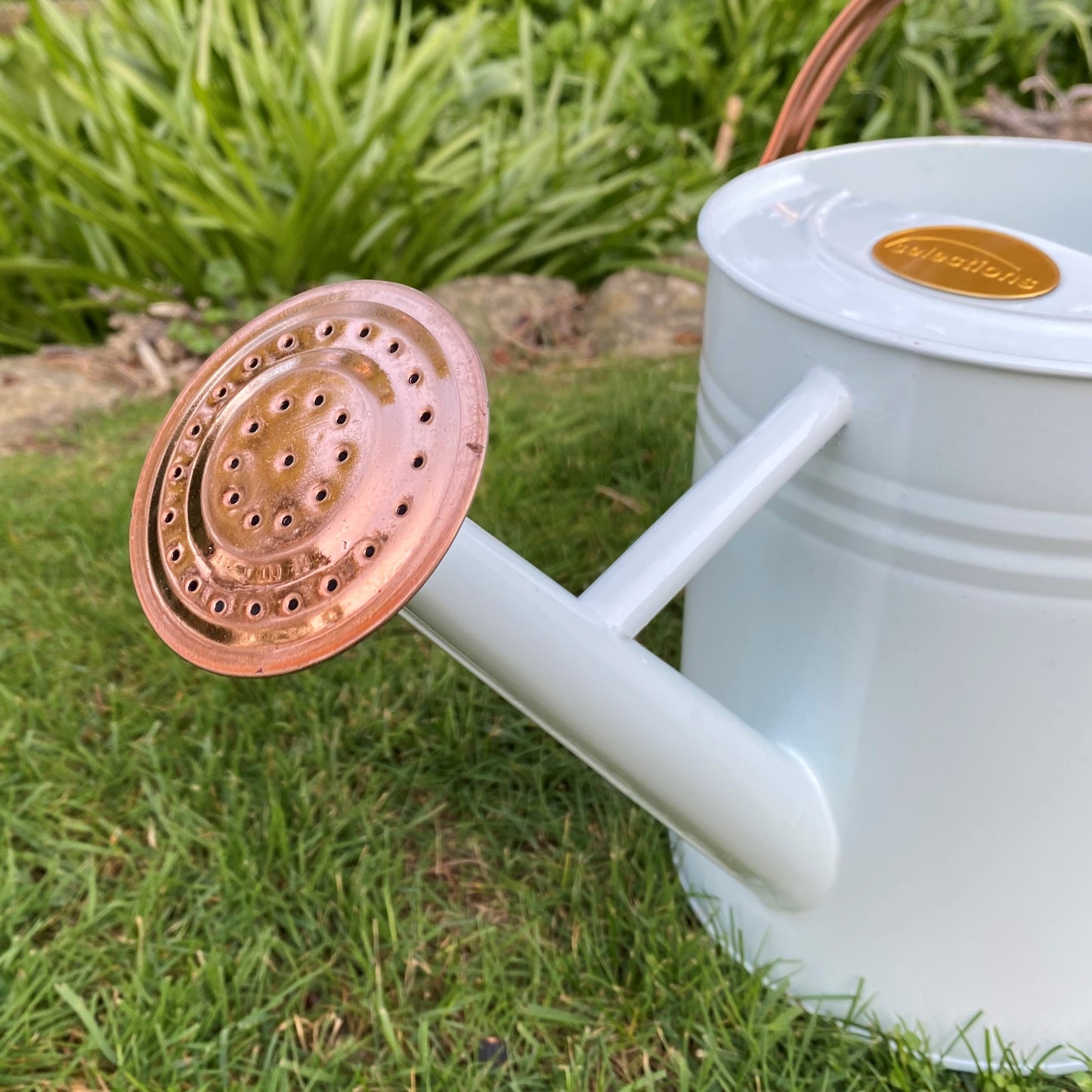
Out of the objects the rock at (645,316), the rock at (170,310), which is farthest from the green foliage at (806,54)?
the rock at (170,310)

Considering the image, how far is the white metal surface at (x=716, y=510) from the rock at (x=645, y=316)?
1.48 meters

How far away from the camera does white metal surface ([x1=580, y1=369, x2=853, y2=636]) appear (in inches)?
24.9

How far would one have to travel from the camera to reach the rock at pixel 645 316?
2.13m

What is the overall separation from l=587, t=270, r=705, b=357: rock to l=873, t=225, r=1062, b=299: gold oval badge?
1.36 m

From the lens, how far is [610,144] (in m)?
2.43

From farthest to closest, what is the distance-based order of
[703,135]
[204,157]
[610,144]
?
[703,135] < [610,144] < [204,157]

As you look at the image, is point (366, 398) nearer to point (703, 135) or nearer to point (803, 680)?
point (803, 680)

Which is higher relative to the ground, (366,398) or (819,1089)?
(366,398)

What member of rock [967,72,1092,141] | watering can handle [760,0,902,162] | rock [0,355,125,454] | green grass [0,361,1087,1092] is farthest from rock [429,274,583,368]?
watering can handle [760,0,902,162]

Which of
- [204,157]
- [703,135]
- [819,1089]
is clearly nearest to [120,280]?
[204,157]

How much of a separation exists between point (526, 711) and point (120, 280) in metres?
1.75

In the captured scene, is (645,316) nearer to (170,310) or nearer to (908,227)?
(170,310)

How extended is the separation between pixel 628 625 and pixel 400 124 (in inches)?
75.5

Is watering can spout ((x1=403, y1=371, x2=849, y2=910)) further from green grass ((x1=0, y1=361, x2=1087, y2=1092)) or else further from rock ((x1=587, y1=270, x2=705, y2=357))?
rock ((x1=587, y1=270, x2=705, y2=357))
